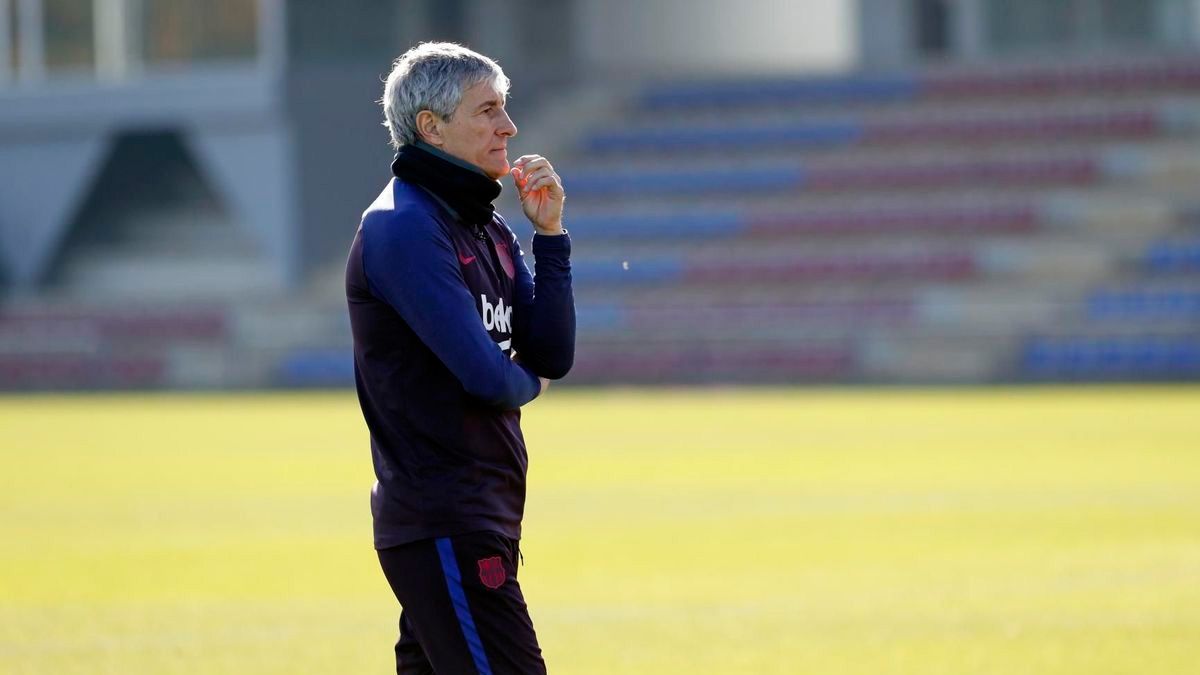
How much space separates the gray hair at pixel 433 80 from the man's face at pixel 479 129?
19 millimetres

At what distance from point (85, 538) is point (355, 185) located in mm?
27242

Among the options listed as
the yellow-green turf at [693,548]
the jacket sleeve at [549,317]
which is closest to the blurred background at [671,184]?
the yellow-green turf at [693,548]

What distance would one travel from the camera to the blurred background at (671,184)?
103ft

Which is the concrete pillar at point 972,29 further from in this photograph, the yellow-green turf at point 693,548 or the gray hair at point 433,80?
the gray hair at point 433,80

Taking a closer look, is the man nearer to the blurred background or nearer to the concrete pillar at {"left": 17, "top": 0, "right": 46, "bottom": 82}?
the blurred background

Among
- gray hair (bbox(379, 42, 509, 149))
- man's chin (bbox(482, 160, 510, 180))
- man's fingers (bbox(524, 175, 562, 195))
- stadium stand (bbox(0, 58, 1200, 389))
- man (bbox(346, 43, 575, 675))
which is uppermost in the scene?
gray hair (bbox(379, 42, 509, 149))

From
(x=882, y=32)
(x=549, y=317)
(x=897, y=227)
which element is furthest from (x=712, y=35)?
(x=549, y=317)

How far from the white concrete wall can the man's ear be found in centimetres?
3923

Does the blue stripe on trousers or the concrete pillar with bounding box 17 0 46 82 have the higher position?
the blue stripe on trousers

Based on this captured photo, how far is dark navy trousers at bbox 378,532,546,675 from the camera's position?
462cm

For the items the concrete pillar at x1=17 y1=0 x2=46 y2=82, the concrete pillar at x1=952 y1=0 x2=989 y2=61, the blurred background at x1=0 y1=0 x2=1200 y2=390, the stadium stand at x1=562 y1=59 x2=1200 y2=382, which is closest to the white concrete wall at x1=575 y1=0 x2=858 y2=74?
the blurred background at x1=0 y1=0 x2=1200 y2=390

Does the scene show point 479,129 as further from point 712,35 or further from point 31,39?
point 712,35

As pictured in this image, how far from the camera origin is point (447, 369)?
4.65 m

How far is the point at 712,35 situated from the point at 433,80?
43190 mm
